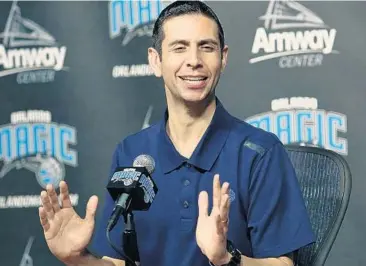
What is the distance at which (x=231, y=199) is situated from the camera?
1710 millimetres

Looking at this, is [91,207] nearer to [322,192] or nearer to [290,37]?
[322,192]

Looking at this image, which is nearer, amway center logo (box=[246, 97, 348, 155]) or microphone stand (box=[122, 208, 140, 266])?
microphone stand (box=[122, 208, 140, 266])

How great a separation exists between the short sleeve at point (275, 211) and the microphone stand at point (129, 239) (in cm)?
26

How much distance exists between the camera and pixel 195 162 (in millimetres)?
1774

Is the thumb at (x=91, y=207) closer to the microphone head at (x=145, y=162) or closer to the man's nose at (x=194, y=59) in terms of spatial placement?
the microphone head at (x=145, y=162)

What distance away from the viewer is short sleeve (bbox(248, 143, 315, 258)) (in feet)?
5.47

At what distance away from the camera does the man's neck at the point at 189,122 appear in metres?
1.82

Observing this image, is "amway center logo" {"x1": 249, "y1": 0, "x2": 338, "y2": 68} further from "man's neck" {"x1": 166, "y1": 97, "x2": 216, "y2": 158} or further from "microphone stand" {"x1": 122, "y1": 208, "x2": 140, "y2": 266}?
"microphone stand" {"x1": 122, "y1": 208, "x2": 140, "y2": 266}

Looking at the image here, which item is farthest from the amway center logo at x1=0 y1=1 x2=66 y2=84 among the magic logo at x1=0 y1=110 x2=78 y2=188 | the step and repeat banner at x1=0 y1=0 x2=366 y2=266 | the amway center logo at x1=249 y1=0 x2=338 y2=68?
the amway center logo at x1=249 y1=0 x2=338 y2=68

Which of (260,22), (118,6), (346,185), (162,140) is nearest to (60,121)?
(118,6)

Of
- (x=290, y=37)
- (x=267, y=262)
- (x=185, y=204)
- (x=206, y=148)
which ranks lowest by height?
(x=267, y=262)

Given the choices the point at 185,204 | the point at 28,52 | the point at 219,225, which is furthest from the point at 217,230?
the point at 28,52

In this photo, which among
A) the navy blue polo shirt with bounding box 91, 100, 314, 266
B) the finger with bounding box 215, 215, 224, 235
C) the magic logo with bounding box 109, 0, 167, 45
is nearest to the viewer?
the finger with bounding box 215, 215, 224, 235

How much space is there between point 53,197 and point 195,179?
1.08 feet
